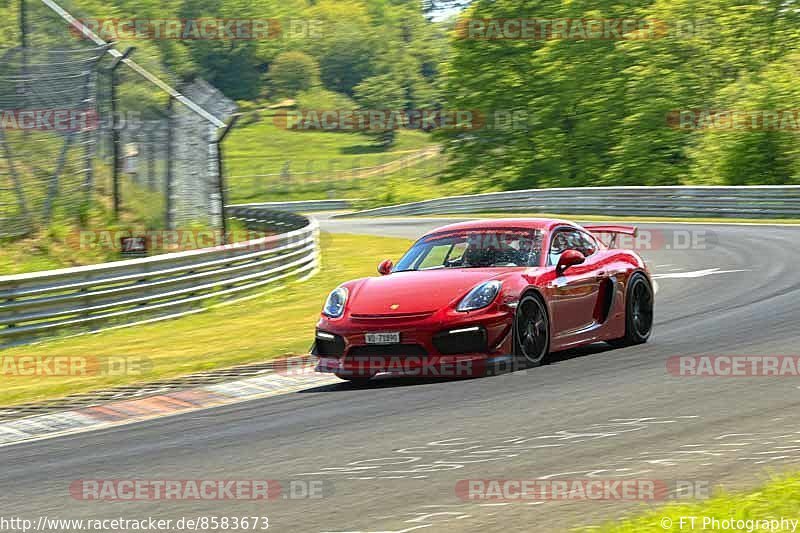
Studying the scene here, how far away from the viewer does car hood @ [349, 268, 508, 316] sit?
10.1 meters

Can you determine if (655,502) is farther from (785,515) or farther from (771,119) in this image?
(771,119)

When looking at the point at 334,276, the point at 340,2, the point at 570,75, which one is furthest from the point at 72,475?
the point at 340,2

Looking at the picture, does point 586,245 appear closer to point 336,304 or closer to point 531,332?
point 531,332

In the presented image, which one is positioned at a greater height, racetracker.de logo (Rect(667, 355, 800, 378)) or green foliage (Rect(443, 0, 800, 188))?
green foliage (Rect(443, 0, 800, 188))

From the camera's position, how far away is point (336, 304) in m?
10.5

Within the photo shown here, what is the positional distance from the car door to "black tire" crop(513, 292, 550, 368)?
19 centimetres

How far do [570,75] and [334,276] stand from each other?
35.4m

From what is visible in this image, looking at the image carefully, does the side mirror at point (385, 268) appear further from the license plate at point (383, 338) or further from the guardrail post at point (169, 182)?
the guardrail post at point (169, 182)

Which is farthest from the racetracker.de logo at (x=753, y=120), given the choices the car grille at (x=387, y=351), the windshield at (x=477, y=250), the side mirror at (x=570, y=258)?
the car grille at (x=387, y=351)

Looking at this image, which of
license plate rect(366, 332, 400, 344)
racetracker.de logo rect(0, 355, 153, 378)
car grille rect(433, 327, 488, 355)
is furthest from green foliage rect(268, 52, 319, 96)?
car grille rect(433, 327, 488, 355)

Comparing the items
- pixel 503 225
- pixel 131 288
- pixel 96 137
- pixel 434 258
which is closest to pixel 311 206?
pixel 96 137

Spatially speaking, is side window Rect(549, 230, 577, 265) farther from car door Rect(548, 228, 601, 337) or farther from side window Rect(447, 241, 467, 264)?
side window Rect(447, 241, 467, 264)

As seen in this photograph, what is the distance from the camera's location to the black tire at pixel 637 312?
38.7 ft

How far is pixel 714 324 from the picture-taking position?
13.0 meters
